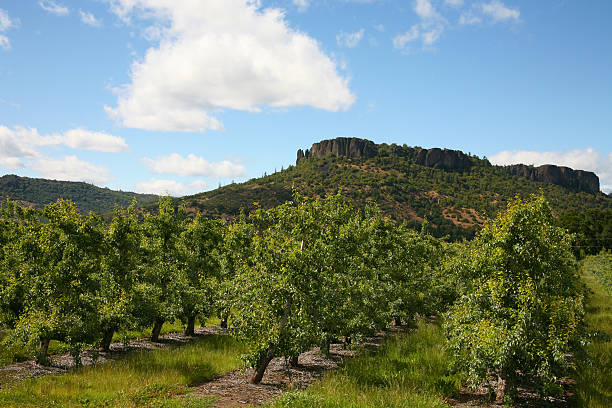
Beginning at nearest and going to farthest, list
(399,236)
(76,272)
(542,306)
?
1. (542,306)
2. (76,272)
3. (399,236)

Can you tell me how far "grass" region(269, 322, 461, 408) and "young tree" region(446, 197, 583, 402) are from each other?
88.2 inches

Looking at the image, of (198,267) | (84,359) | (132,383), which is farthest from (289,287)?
(198,267)

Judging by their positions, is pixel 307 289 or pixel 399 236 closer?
pixel 307 289

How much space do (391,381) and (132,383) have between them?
423 inches

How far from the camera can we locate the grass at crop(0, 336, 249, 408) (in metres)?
11.7

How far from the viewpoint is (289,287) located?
13.8m

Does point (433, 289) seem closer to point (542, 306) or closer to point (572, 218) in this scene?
point (542, 306)

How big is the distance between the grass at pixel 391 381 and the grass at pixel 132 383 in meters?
3.94

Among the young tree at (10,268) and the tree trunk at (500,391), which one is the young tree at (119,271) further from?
the tree trunk at (500,391)

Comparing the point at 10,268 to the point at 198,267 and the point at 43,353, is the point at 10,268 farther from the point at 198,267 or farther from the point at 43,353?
the point at 198,267

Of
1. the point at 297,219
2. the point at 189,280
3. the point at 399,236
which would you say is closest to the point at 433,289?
the point at 399,236

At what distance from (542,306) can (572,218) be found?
12635 centimetres

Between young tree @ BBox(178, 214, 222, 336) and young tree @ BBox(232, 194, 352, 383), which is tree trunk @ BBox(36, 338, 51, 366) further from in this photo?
young tree @ BBox(232, 194, 352, 383)

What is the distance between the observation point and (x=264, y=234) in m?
15.6
